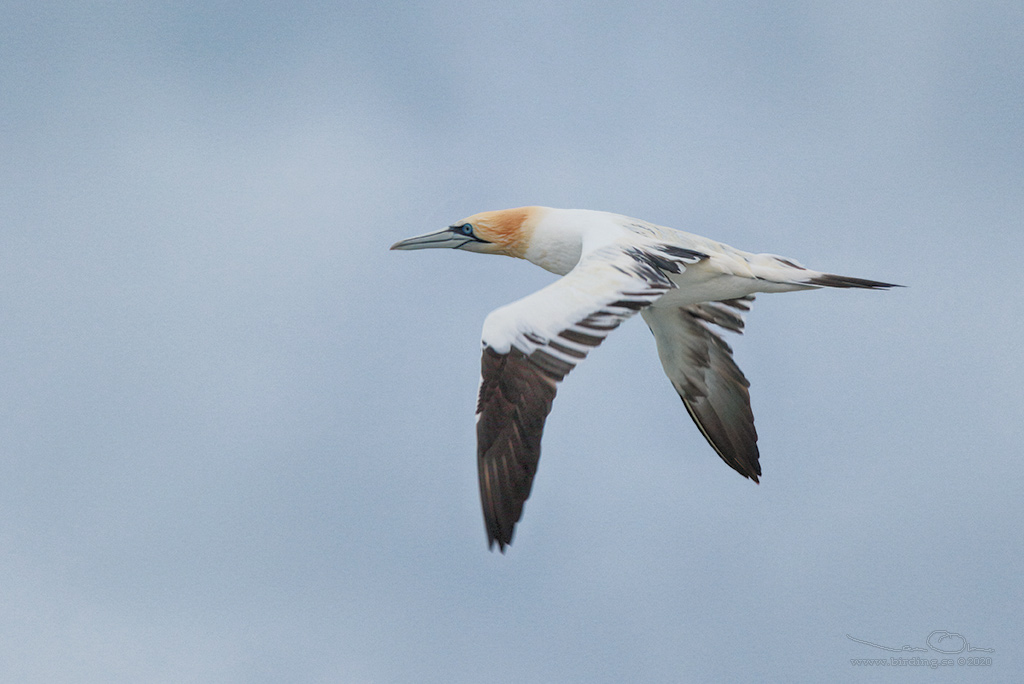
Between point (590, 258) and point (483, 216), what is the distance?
2438 millimetres

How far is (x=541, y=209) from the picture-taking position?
12.2m

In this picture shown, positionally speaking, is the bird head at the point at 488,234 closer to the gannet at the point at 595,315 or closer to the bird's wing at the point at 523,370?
the gannet at the point at 595,315

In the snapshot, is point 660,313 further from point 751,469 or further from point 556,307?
point 556,307

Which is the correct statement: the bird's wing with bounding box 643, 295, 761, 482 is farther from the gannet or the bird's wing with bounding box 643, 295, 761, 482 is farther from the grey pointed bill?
the grey pointed bill

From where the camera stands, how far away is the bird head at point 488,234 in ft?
40.4

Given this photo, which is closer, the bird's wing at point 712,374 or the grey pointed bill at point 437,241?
the grey pointed bill at point 437,241

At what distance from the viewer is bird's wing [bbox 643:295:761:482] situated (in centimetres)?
1323

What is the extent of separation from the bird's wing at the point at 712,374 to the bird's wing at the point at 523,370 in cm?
367

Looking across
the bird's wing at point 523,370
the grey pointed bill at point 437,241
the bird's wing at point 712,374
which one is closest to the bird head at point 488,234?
the grey pointed bill at point 437,241

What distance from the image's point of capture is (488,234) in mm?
12539

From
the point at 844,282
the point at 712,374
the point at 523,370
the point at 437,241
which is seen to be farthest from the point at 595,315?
the point at 712,374

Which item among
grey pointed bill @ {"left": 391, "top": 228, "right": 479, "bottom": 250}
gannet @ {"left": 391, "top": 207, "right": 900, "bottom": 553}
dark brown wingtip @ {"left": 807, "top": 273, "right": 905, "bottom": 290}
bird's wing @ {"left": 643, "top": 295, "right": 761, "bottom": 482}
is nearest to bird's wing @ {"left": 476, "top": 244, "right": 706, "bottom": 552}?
gannet @ {"left": 391, "top": 207, "right": 900, "bottom": 553}

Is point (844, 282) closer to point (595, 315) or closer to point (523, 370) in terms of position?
point (595, 315)

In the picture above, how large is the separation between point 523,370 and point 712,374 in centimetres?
477
